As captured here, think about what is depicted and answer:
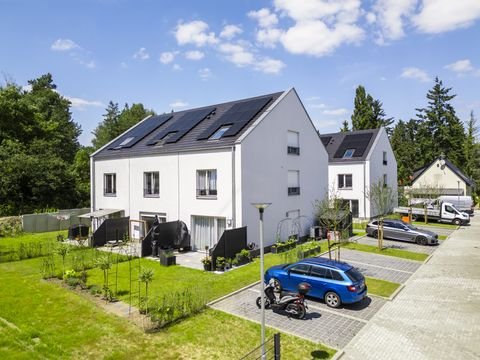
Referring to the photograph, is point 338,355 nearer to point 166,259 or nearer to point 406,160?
point 166,259

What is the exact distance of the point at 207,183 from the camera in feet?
67.4

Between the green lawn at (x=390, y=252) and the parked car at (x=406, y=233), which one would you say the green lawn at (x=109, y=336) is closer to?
the green lawn at (x=390, y=252)

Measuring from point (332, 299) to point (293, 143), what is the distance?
13640mm

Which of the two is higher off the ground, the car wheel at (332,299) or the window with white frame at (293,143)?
the window with white frame at (293,143)

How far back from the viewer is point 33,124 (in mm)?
39000

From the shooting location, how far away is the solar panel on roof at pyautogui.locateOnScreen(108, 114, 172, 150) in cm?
2678

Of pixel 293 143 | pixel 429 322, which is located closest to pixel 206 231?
pixel 293 143

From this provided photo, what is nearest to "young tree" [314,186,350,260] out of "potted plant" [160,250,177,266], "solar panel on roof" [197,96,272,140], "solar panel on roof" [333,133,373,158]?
"solar panel on roof" [197,96,272,140]

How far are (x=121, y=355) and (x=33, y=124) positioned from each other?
1530 inches

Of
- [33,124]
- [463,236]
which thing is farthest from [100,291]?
[33,124]

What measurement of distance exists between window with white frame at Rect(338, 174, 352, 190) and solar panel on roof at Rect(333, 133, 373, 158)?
2252mm

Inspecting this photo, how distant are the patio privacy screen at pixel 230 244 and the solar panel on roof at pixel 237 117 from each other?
5963 mm

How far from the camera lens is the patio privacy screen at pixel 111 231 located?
22.5 m

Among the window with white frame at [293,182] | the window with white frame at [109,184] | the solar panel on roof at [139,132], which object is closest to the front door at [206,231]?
the window with white frame at [293,182]
